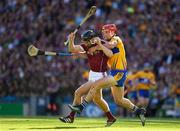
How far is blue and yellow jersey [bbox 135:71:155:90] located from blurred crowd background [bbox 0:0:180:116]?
2.04 m

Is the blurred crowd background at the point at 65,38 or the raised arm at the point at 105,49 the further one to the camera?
the blurred crowd background at the point at 65,38

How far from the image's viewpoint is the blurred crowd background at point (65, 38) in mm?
28250

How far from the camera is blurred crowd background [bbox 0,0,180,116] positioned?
92.7 feet

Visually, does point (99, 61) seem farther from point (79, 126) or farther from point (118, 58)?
point (79, 126)

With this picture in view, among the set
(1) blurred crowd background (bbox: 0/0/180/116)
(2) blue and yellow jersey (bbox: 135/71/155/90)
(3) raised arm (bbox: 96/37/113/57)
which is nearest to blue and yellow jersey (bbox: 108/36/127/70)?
(3) raised arm (bbox: 96/37/113/57)

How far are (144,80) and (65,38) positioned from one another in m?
7.19

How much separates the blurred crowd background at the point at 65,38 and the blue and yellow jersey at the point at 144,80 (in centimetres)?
204

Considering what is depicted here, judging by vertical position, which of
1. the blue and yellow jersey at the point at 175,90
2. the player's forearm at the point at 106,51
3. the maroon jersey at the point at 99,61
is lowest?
the blue and yellow jersey at the point at 175,90

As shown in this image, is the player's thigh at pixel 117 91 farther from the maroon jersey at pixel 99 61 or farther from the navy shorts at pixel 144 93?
the navy shorts at pixel 144 93

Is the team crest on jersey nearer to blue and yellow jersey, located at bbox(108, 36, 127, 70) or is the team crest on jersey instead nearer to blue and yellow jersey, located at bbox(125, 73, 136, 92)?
blue and yellow jersey, located at bbox(108, 36, 127, 70)

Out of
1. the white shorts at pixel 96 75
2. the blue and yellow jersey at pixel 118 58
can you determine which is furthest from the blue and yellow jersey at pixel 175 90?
the blue and yellow jersey at pixel 118 58

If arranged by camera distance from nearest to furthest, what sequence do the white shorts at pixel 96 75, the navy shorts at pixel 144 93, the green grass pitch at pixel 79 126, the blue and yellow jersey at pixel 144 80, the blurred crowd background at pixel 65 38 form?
1. the green grass pitch at pixel 79 126
2. the white shorts at pixel 96 75
3. the blue and yellow jersey at pixel 144 80
4. the navy shorts at pixel 144 93
5. the blurred crowd background at pixel 65 38

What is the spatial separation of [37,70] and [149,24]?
5546 mm

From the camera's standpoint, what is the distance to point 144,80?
82.5 feet
